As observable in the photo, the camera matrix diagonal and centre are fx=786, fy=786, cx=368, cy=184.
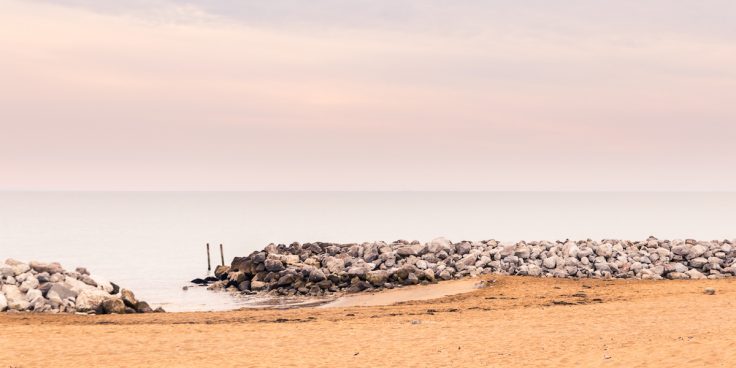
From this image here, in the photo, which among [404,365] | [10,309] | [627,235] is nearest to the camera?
[404,365]

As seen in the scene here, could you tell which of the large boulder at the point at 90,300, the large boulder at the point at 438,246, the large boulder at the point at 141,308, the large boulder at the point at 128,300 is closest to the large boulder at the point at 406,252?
the large boulder at the point at 438,246

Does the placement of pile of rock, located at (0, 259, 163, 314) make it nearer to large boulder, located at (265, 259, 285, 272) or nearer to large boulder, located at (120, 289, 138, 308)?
large boulder, located at (120, 289, 138, 308)

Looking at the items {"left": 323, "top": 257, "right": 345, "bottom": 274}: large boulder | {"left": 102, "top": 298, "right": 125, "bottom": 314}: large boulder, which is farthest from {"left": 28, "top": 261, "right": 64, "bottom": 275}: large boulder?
{"left": 323, "top": 257, "right": 345, "bottom": 274}: large boulder

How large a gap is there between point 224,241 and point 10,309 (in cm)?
8355

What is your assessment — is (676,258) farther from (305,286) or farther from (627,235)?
(627,235)

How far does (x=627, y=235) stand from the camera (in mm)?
124188

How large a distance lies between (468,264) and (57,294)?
21.4 m

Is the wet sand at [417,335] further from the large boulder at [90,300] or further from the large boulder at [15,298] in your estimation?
the large boulder at [90,300]

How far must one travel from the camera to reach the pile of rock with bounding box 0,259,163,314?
33156 millimetres

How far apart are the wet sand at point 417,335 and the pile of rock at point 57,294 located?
1.76 m

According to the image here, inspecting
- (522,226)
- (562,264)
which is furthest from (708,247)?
(522,226)

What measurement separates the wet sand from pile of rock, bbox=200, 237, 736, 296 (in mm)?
7157

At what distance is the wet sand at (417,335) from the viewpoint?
20.3 meters

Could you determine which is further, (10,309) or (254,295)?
(254,295)
